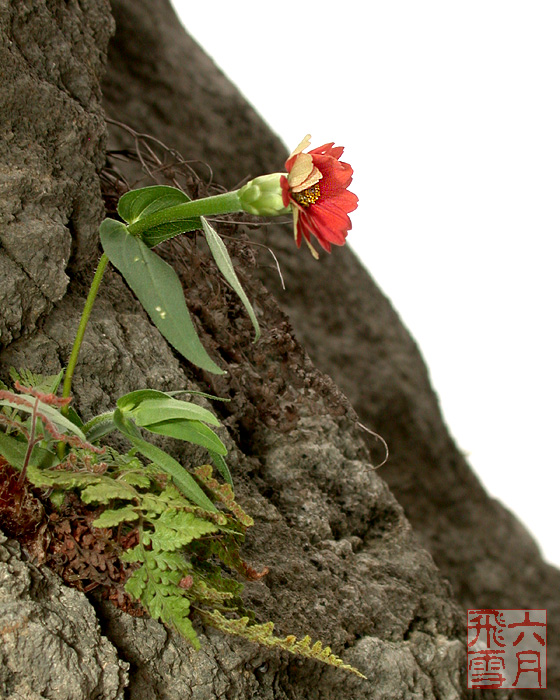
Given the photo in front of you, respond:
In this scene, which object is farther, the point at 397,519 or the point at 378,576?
the point at 397,519

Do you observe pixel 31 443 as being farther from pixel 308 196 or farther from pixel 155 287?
pixel 308 196

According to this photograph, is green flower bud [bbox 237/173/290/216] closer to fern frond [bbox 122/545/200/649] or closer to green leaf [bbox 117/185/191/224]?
green leaf [bbox 117/185/191/224]

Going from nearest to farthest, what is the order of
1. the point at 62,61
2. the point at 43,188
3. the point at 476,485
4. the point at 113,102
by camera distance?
the point at 43,188 → the point at 62,61 → the point at 113,102 → the point at 476,485

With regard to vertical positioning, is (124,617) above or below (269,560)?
below

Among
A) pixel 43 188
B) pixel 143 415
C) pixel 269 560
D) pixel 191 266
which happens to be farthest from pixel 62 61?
pixel 269 560

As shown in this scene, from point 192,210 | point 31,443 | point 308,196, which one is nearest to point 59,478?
point 31,443

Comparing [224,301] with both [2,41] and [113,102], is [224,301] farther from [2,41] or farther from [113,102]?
[113,102]
